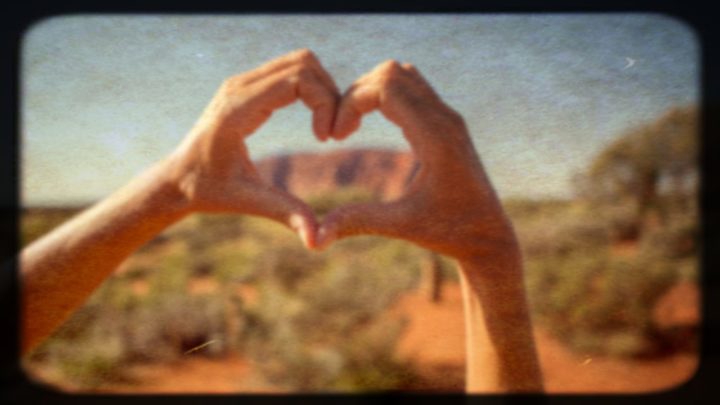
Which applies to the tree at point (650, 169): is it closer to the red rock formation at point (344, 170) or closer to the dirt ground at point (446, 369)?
the dirt ground at point (446, 369)

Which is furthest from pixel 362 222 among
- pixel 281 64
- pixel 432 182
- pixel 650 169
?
pixel 650 169

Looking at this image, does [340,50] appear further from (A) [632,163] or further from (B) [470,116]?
(A) [632,163]

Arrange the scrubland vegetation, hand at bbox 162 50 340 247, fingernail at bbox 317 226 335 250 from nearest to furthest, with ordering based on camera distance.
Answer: fingernail at bbox 317 226 335 250
hand at bbox 162 50 340 247
the scrubland vegetation

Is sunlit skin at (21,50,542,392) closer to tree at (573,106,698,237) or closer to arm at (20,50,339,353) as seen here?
arm at (20,50,339,353)

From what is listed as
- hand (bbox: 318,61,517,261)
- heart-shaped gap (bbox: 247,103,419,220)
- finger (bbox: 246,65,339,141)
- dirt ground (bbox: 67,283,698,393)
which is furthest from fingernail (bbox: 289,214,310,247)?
dirt ground (bbox: 67,283,698,393)

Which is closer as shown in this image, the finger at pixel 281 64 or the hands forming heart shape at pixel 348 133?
the hands forming heart shape at pixel 348 133

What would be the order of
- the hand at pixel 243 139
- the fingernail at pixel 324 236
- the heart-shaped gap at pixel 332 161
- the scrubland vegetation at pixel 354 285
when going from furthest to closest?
1. the scrubland vegetation at pixel 354 285
2. the heart-shaped gap at pixel 332 161
3. the hand at pixel 243 139
4. the fingernail at pixel 324 236

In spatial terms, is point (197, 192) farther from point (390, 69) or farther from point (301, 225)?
point (390, 69)

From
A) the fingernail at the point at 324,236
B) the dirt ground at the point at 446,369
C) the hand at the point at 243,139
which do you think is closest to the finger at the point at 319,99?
the hand at the point at 243,139
